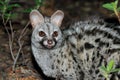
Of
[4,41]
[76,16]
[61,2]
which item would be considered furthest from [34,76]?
[61,2]

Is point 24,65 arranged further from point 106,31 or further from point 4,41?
point 106,31

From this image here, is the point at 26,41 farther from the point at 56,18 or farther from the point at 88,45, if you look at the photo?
the point at 88,45

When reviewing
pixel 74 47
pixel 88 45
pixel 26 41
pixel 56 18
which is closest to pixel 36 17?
pixel 56 18

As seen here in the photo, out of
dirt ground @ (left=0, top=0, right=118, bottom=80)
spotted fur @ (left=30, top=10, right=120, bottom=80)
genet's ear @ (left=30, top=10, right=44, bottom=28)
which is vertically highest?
→ genet's ear @ (left=30, top=10, right=44, bottom=28)

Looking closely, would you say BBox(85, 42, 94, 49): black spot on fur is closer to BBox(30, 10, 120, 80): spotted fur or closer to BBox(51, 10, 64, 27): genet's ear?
BBox(30, 10, 120, 80): spotted fur

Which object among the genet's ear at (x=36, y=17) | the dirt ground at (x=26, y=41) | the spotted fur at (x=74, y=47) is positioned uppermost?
the genet's ear at (x=36, y=17)

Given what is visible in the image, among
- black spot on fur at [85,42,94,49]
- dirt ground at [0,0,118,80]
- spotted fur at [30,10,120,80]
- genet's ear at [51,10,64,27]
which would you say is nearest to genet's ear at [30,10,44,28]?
spotted fur at [30,10,120,80]

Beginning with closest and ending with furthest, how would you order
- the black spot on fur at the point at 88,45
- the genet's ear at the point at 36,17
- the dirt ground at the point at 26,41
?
the black spot on fur at the point at 88,45 < the genet's ear at the point at 36,17 < the dirt ground at the point at 26,41

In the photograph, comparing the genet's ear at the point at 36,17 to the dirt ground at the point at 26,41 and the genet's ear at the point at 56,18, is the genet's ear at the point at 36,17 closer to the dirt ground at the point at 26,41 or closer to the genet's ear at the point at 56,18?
the genet's ear at the point at 56,18

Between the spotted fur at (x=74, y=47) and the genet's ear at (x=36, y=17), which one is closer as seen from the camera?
the spotted fur at (x=74, y=47)

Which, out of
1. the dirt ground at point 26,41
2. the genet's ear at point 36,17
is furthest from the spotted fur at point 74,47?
the dirt ground at point 26,41

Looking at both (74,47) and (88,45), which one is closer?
(88,45)
